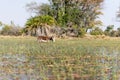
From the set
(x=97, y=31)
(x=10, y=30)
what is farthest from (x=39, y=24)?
(x=97, y=31)

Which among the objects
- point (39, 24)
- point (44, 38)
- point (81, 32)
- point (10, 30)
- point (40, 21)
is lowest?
point (44, 38)

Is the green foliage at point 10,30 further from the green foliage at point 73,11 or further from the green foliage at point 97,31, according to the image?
the green foliage at point 97,31

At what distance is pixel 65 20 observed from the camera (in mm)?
34219

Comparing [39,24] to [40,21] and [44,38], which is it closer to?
[40,21]

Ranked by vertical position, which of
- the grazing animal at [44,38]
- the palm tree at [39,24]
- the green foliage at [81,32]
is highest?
the palm tree at [39,24]

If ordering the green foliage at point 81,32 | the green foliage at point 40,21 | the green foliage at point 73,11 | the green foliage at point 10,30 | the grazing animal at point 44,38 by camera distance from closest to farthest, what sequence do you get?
the grazing animal at point 44,38
the green foliage at point 40,21
the green foliage at point 81,32
the green foliage at point 73,11
the green foliage at point 10,30

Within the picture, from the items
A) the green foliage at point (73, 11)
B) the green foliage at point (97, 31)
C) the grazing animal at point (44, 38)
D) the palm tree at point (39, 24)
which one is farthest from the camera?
the green foliage at point (97, 31)

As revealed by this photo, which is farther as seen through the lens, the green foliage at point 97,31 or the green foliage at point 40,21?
the green foliage at point 97,31

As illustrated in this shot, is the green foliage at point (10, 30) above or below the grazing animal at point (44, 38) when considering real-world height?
above

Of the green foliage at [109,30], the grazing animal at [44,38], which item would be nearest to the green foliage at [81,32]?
the green foliage at [109,30]

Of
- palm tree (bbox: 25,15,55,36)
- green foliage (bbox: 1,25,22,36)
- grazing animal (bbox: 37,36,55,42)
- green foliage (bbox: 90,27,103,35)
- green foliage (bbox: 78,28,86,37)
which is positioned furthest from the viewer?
green foliage (bbox: 1,25,22,36)

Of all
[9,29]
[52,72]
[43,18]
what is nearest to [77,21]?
[43,18]

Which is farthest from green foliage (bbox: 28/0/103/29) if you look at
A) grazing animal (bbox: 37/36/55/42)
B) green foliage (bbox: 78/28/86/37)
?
grazing animal (bbox: 37/36/55/42)

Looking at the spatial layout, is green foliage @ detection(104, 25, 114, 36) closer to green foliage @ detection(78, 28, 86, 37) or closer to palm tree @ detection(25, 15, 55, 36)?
green foliage @ detection(78, 28, 86, 37)
